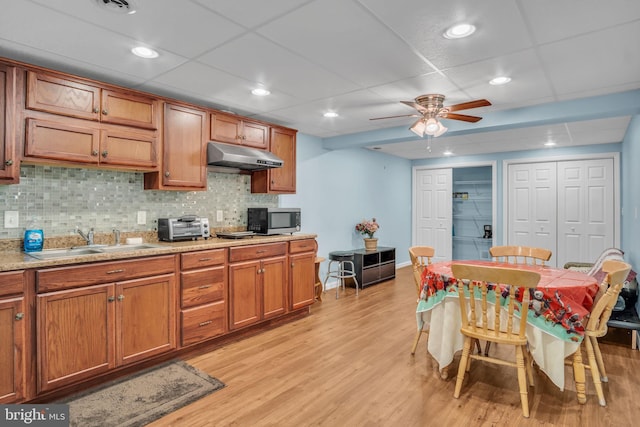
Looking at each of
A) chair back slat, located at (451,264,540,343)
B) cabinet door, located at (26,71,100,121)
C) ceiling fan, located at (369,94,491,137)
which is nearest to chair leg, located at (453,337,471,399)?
chair back slat, located at (451,264,540,343)

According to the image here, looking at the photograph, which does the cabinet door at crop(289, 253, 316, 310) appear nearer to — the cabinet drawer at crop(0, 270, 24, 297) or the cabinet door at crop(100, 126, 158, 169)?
the cabinet door at crop(100, 126, 158, 169)

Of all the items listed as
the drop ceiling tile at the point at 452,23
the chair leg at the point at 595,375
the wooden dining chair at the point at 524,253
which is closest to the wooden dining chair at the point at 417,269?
the wooden dining chair at the point at 524,253

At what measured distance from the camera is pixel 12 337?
7.16ft

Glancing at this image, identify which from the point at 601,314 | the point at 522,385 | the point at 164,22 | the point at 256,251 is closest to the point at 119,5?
the point at 164,22

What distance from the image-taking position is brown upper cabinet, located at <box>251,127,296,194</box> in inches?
171

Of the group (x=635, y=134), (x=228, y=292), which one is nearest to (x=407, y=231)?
(x=635, y=134)

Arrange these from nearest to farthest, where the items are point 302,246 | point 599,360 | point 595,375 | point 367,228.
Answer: point 595,375 < point 599,360 < point 302,246 < point 367,228

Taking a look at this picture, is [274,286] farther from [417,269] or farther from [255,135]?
[255,135]

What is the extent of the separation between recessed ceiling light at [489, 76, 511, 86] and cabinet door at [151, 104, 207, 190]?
2.63 metres

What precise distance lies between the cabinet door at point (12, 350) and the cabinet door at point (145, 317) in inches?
21.7

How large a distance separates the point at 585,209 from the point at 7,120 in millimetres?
7515

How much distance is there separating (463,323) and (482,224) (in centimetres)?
628

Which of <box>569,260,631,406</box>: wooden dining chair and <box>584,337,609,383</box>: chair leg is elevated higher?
<box>569,260,631,406</box>: wooden dining chair

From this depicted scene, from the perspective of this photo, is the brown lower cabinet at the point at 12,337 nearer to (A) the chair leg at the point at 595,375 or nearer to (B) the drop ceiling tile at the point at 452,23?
(B) the drop ceiling tile at the point at 452,23
